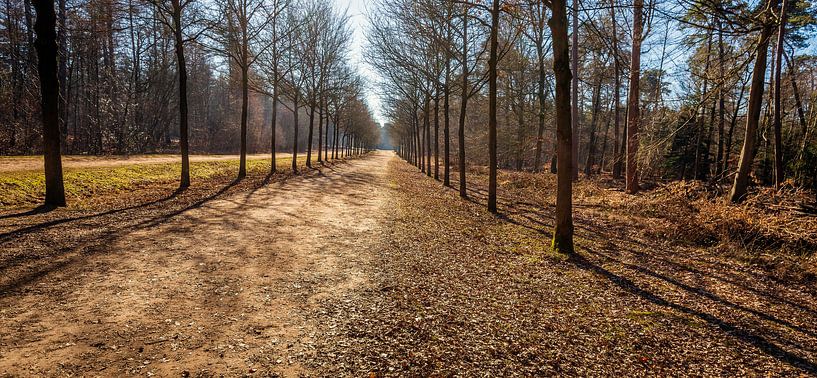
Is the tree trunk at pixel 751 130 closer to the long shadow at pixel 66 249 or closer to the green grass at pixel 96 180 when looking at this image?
the long shadow at pixel 66 249

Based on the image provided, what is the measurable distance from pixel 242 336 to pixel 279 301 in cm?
88

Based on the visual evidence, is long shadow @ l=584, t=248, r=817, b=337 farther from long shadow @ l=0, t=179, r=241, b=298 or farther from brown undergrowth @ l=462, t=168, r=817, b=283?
long shadow @ l=0, t=179, r=241, b=298

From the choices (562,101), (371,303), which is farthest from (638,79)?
(371,303)

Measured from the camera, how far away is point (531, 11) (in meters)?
8.23

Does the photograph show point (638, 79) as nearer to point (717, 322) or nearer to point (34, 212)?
point (717, 322)

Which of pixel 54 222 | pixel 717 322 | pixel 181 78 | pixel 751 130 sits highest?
pixel 181 78

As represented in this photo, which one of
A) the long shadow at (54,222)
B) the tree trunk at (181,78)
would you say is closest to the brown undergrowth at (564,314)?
the long shadow at (54,222)

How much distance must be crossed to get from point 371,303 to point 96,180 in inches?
530

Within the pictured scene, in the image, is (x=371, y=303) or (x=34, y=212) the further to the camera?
(x=34, y=212)

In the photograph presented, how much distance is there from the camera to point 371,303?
177 inches

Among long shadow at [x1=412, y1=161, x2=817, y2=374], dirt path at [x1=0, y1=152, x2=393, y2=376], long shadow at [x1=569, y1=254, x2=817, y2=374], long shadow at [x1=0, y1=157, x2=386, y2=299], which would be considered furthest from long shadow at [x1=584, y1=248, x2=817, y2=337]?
long shadow at [x1=0, y1=157, x2=386, y2=299]

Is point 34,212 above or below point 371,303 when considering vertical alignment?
above

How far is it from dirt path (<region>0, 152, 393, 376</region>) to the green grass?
480cm

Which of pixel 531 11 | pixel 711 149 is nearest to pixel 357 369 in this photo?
pixel 531 11
